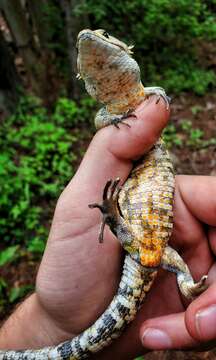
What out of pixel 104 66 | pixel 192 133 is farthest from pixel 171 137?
pixel 104 66

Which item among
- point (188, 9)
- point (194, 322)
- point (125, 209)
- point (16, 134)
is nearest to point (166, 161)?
point (125, 209)

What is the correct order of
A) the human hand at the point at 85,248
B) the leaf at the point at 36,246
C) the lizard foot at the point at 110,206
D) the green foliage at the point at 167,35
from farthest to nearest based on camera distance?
the green foliage at the point at 167,35 < the leaf at the point at 36,246 < the human hand at the point at 85,248 < the lizard foot at the point at 110,206

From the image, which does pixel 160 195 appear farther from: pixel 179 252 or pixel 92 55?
pixel 92 55

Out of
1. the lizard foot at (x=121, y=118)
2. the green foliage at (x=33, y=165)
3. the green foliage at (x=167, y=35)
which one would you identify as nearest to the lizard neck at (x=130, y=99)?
the lizard foot at (x=121, y=118)

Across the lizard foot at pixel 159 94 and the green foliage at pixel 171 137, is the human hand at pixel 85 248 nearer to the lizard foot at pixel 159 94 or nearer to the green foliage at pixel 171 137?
the lizard foot at pixel 159 94

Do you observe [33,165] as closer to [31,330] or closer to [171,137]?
[171,137]

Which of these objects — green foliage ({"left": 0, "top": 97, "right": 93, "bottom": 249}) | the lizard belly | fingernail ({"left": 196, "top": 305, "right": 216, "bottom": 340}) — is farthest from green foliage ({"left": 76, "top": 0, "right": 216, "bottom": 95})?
fingernail ({"left": 196, "top": 305, "right": 216, "bottom": 340})

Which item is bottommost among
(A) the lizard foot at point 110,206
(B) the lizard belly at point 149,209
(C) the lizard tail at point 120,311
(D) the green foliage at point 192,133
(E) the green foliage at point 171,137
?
(D) the green foliage at point 192,133
